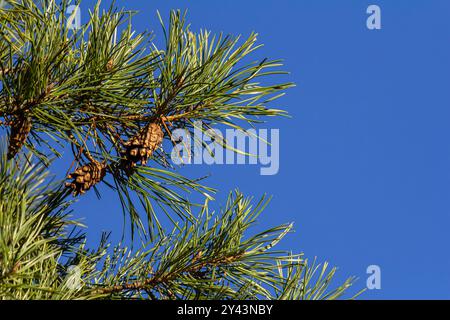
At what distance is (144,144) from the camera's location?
1553mm

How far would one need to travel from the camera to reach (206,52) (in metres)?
1.65

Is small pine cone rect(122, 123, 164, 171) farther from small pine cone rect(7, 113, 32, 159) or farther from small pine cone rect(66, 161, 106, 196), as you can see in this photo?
small pine cone rect(7, 113, 32, 159)

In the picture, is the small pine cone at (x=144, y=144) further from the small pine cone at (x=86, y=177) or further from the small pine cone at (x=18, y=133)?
the small pine cone at (x=18, y=133)

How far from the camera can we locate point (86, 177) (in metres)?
1.57

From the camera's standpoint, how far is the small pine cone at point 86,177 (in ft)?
5.15

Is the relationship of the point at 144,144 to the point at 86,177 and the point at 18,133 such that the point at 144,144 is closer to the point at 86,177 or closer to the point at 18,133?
the point at 86,177

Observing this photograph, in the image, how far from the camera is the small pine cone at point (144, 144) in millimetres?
1556

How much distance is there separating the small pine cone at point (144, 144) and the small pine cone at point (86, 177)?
6cm

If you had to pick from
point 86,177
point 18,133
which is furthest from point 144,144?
point 18,133

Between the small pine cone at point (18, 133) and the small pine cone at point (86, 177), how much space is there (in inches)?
4.6

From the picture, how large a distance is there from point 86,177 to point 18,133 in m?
0.15

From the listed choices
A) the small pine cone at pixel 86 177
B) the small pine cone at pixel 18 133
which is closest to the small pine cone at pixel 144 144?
the small pine cone at pixel 86 177

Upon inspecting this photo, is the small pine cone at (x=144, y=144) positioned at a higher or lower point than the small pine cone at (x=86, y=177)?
higher

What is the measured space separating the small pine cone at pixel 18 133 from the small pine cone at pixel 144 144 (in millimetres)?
191
